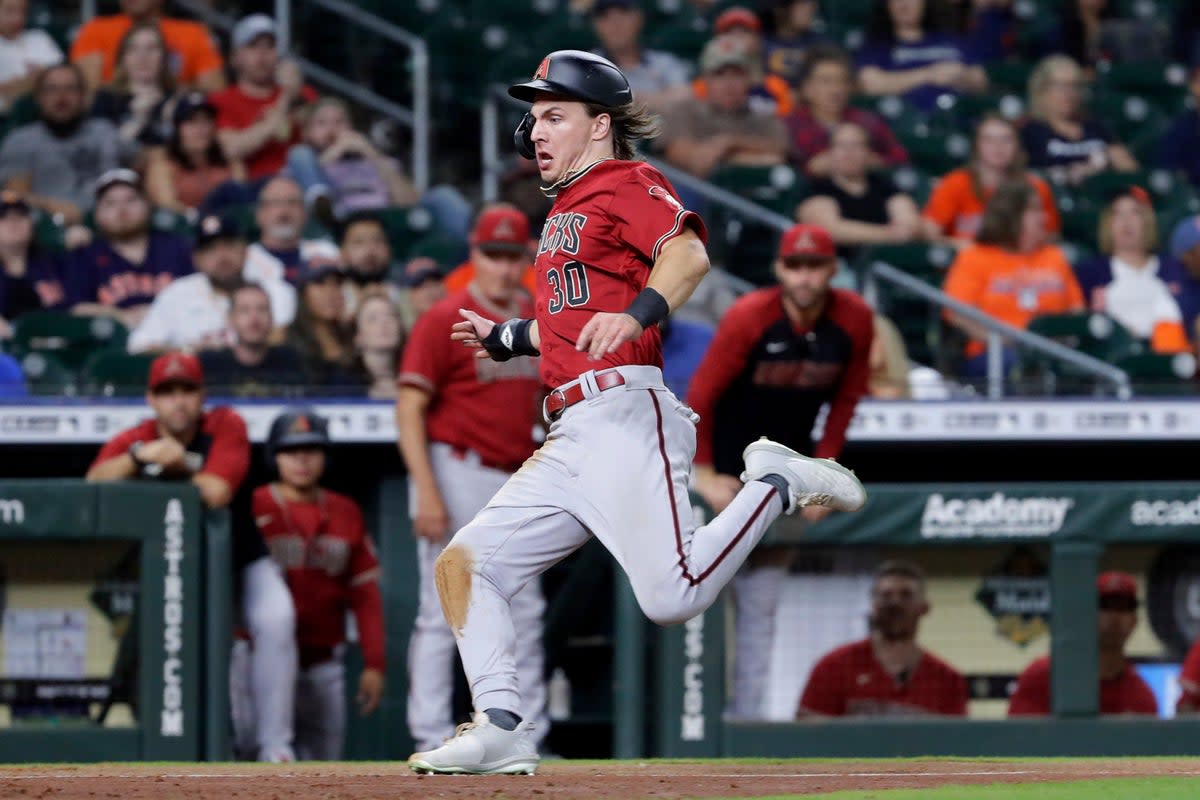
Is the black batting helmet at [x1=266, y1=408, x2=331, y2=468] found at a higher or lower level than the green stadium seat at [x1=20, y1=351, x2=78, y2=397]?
lower

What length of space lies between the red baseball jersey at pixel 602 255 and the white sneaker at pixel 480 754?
0.76 meters

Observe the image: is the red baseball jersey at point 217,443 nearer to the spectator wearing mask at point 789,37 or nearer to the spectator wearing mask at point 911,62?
the spectator wearing mask at point 789,37

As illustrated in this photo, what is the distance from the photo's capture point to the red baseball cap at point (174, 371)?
646 cm

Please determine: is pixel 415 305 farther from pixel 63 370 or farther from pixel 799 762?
pixel 799 762

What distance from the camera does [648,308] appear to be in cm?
394

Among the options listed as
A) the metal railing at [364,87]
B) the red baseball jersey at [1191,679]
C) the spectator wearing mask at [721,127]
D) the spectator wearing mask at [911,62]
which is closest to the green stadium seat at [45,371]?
the metal railing at [364,87]

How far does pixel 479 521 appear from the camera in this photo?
4.24 m

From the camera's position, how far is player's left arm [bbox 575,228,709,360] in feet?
12.7

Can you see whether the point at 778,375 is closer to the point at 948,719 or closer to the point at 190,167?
the point at 948,719

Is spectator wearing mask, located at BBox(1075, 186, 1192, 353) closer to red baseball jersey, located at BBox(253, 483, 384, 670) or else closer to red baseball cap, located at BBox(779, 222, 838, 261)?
red baseball cap, located at BBox(779, 222, 838, 261)

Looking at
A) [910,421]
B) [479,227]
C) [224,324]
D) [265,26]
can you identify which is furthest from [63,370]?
[910,421]

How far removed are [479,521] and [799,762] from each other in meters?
1.32

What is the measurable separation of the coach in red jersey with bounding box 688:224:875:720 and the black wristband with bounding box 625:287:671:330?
2.40 metres

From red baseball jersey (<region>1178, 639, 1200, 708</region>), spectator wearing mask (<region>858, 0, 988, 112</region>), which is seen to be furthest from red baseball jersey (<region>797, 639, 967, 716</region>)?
spectator wearing mask (<region>858, 0, 988, 112</region>)
